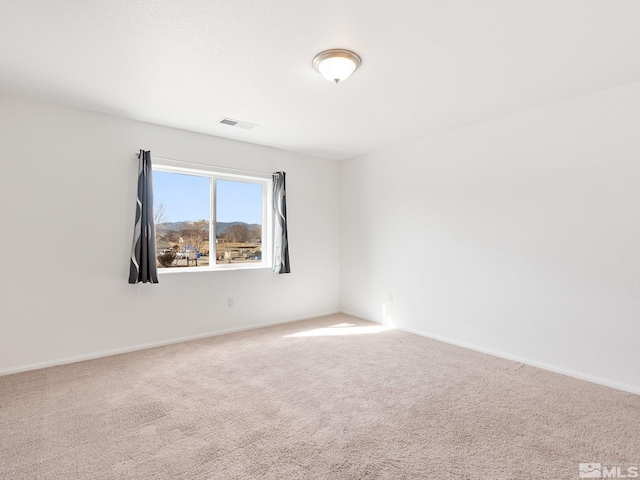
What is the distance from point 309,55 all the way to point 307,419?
2493 mm

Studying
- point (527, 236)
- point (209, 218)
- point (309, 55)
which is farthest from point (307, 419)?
point (209, 218)

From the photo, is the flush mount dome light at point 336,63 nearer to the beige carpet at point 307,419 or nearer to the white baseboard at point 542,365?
the beige carpet at point 307,419

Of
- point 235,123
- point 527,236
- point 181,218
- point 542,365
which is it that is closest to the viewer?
point 542,365

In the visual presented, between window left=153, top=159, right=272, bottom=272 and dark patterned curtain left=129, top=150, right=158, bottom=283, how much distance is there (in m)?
0.25

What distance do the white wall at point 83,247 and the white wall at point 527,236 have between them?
220cm

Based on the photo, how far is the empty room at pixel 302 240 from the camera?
1910mm

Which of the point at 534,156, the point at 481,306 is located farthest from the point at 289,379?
the point at 534,156

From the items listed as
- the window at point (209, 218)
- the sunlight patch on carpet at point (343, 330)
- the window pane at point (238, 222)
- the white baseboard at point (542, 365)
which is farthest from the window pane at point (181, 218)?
the white baseboard at point (542, 365)

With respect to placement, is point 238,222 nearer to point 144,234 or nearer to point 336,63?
point 144,234

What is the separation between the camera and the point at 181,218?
13.4ft

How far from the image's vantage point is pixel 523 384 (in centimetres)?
277

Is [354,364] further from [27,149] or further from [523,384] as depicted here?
[27,149]

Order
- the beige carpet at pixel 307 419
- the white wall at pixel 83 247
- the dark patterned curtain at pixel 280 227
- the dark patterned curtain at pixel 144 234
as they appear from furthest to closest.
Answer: the dark patterned curtain at pixel 280 227, the dark patterned curtain at pixel 144 234, the white wall at pixel 83 247, the beige carpet at pixel 307 419

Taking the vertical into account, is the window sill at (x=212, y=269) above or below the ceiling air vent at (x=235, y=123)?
below
